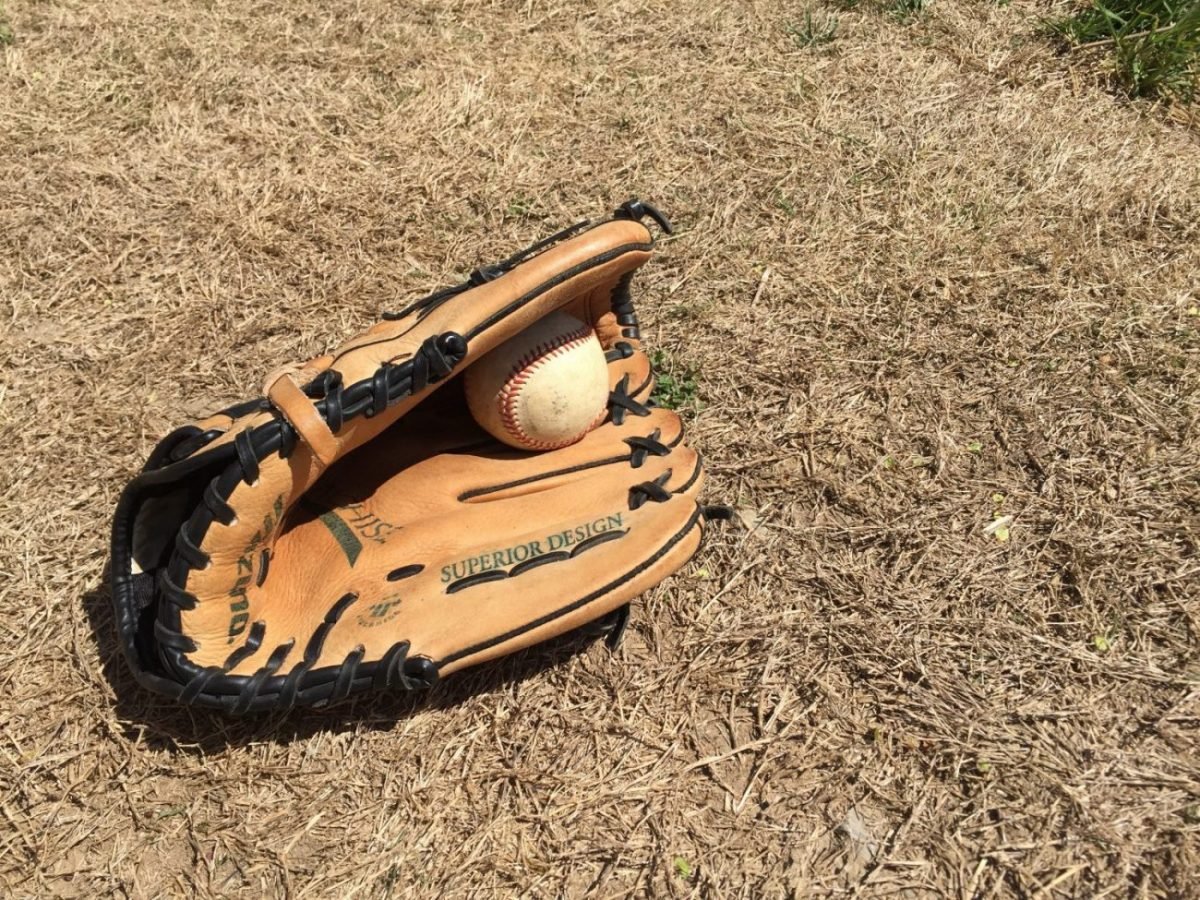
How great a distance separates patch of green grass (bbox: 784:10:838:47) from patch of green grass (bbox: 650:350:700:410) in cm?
222

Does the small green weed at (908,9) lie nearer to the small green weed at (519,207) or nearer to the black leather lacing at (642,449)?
the small green weed at (519,207)

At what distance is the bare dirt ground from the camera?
6.93ft

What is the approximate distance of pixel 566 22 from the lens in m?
4.44

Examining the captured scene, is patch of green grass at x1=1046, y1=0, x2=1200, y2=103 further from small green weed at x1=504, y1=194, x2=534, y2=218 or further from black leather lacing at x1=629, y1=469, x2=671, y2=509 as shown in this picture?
black leather lacing at x1=629, y1=469, x2=671, y2=509

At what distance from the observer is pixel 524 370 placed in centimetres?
225

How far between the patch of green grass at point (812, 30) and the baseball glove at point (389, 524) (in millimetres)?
2521

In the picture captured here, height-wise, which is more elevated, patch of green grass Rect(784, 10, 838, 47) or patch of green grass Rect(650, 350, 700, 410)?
patch of green grass Rect(784, 10, 838, 47)

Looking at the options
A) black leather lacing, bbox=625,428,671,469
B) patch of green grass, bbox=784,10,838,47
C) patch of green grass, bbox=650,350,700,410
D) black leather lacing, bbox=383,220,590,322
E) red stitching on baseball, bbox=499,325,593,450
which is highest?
black leather lacing, bbox=383,220,590,322

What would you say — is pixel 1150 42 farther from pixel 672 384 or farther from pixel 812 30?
pixel 672 384

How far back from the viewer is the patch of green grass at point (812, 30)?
4.27 metres

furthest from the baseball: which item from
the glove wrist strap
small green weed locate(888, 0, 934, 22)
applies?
small green weed locate(888, 0, 934, 22)

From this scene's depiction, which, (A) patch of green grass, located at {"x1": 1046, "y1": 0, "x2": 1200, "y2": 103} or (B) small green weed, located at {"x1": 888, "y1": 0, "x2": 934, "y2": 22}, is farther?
(B) small green weed, located at {"x1": 888, "y1": 0, "x2": 934, "y2": 22}

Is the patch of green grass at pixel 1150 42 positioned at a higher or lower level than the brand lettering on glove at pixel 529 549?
lower

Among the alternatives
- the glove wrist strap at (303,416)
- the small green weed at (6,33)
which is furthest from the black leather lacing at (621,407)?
the small green weed at (6,33)
